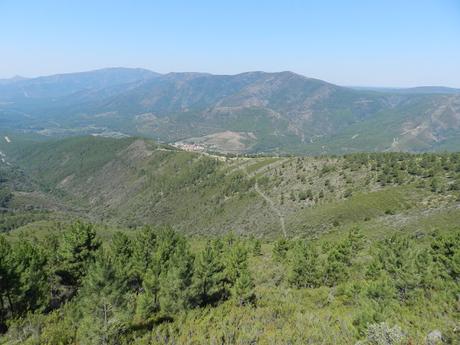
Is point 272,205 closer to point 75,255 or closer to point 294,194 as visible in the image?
point 294,194

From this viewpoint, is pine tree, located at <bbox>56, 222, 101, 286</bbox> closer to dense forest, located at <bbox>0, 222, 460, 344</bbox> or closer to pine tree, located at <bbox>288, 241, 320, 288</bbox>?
dense forest, located at <bbox>0, 222, 460, 344</bbox>

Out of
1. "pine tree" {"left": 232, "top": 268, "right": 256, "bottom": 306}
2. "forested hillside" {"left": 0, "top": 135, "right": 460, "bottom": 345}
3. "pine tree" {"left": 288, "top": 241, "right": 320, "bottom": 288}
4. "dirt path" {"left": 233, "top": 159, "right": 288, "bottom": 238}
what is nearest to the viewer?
"forested hillside" {"left": 0, "top": 135, "right": 460, "bottom": 345}

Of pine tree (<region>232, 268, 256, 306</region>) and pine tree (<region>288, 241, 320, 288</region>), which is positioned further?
pine tree (<region>288, 241, 320, 288</region>)

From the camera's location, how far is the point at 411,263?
1258 inches

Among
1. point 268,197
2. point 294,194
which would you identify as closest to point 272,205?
point 268,197

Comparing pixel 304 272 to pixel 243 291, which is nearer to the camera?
pixel 243 291

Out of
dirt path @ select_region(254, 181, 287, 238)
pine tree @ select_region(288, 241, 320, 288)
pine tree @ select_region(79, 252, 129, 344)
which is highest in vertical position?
pine tree @ select_region(79, 252, 129, 344)

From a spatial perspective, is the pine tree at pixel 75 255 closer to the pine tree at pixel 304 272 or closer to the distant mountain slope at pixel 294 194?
the pine tree at pixel 304 272

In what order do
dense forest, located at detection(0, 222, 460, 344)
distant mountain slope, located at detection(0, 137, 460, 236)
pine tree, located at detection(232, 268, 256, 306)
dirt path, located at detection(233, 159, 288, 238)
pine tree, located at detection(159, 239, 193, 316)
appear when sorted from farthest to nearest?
1. dirt path, located at detection(233, 159, 288, 238)
2. distant mountain slope, located at detection(0, 137, 460, 236)
3. pine tree, located at detection(232, 268, 256, 306)
4. pine tree, located at detection(159, 239, 193, 316)
5. dense forest, located at detection(0, 222, 460, 344)

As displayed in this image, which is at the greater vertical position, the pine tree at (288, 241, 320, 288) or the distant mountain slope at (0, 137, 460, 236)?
the pine tree at (288, 241, 320, 288)

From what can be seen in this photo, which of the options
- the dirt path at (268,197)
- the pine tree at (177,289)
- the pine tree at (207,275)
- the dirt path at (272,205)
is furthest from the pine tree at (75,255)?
the dirt path at (272,205)

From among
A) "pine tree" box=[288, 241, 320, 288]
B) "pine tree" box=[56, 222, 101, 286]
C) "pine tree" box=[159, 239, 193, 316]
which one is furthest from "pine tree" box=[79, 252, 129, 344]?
"pine tree" box=[288, 241, 320, 288]

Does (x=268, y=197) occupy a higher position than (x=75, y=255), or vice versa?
(x=75, y=255)

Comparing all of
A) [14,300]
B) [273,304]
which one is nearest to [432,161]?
[273,304]
